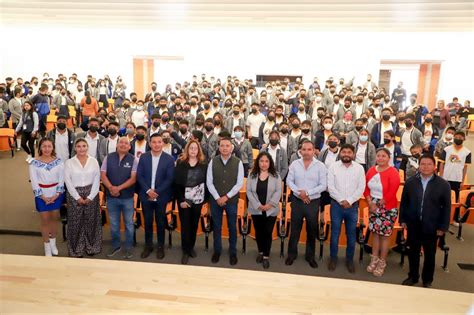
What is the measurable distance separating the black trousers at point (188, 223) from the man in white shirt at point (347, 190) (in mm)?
1556

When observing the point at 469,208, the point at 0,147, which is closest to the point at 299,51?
the point at 0,147

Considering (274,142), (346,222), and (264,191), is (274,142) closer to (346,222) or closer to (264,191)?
(264,191)

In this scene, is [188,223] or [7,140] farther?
[7,140]

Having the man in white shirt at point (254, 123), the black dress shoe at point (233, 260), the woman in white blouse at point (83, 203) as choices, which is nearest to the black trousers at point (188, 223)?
the black dress shoe at point (233, 260)

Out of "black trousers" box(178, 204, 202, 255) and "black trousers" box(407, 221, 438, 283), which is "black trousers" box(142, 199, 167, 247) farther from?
"black trousers" box(407, 221, 438, 283)

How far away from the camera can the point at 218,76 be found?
730 inches

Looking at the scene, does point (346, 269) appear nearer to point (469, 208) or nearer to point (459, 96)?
point (469, 208)

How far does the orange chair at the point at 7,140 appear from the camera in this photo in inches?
394

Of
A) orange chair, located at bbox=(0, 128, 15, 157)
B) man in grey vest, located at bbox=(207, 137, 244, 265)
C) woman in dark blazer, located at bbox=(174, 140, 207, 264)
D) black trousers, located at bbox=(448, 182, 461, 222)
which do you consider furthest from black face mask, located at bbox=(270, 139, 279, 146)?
orange chair, located at bbox=(0, 128, 15, 157)

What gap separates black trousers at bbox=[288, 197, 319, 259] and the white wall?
508 inches

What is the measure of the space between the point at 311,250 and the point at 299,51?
47.1ft

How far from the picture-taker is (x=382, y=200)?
14.4 ft

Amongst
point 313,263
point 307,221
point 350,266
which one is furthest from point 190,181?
point 350,266

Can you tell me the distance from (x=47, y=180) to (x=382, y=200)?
376 cm
